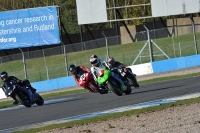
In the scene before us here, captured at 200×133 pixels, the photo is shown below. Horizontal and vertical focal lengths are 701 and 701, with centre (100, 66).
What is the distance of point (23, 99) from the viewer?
23.2 m

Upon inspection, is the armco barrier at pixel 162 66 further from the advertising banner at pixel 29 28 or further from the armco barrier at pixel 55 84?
the advertising banner at pixel 29 28

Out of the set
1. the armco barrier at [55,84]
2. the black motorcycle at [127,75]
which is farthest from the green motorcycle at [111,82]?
the armco barrier at [55,84]

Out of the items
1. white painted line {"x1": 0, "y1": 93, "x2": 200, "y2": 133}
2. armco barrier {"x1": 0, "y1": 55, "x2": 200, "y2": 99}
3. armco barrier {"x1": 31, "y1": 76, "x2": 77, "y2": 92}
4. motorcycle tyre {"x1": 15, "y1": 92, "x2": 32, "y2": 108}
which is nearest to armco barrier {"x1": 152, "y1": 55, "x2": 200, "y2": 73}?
armco barrier {"x1": 0, "y1": 55, "x2": 200, "y2": 99}

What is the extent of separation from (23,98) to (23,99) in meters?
0.03

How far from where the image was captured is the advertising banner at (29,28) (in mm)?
49750

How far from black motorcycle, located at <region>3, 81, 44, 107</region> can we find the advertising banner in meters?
25.8

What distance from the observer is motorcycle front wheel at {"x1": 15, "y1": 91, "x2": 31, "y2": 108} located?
22.9m

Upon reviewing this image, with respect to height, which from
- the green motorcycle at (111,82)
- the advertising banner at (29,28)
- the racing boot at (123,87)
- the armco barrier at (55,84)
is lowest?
the armco barrier at (55,84)

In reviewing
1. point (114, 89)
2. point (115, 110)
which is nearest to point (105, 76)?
point (114, 89)

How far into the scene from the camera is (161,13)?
146ft

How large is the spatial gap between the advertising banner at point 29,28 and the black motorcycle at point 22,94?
25.8 meters

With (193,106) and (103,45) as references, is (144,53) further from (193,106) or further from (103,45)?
(193,106)

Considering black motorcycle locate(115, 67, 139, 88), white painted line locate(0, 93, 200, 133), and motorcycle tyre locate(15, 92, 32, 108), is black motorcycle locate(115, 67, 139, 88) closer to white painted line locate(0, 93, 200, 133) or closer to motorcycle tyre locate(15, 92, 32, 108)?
motorcycle tyre locate(15, 92, 32, 108)

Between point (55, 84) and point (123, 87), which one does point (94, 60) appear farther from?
point (55, 84)
